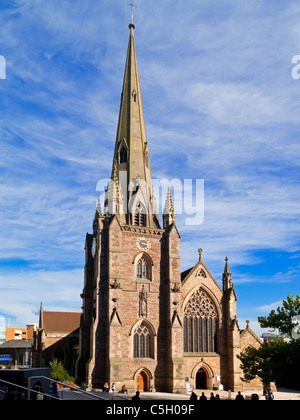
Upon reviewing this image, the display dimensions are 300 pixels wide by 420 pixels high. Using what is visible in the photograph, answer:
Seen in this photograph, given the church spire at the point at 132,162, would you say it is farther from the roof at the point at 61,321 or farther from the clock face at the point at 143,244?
the roof at the point at 61,321

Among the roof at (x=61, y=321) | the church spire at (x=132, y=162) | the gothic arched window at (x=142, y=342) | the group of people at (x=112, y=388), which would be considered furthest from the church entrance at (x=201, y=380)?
the roof at (x=61, y=321)

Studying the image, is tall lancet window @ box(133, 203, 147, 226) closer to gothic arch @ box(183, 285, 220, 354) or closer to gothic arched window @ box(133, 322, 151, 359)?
gothic arch @ box(183, 285, 220, 354)

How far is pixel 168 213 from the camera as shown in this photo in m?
45.5

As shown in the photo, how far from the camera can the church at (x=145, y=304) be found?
3888 centimetres

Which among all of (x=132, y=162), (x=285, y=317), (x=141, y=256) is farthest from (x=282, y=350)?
(x=132, y=162)

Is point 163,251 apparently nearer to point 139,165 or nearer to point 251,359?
point 139,165

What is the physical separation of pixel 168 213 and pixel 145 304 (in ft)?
32.4

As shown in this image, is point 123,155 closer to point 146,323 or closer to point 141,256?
point 141,256

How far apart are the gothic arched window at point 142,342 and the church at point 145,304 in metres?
0.09

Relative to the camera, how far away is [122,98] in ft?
164
